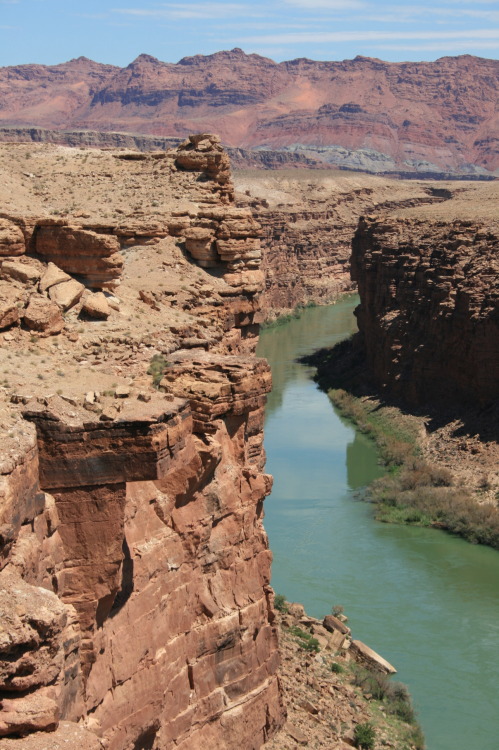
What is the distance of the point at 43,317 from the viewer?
12969mm

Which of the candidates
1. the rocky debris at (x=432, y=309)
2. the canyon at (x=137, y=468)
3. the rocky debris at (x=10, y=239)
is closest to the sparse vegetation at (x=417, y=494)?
the rocky debris at (x=432, y=309)

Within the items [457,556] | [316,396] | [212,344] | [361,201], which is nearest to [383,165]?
[361,201]

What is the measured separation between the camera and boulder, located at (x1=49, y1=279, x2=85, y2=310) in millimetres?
13586

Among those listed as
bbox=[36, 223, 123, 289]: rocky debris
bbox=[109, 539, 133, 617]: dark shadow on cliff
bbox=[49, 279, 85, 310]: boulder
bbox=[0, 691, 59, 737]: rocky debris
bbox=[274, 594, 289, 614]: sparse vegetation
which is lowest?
bbox=[274, 594, 289, 614]: sparse vegetation

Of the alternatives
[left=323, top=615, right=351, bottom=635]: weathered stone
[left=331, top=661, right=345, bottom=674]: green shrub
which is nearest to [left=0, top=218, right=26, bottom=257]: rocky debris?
[left=331, top=661, right=345, bottom=674]: green shrub

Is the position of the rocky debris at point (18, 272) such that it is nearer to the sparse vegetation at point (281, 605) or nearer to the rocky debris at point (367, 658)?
the sparse vegetation at point (281, 605)

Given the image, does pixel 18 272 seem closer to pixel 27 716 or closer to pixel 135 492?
pixel 135 492

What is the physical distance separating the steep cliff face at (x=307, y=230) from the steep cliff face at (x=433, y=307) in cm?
1657

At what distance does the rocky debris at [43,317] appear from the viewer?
1291 centimetres

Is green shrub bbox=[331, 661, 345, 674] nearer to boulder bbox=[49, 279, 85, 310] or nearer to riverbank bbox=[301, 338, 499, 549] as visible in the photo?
boulder bbox=[49, 279, 85, 310]

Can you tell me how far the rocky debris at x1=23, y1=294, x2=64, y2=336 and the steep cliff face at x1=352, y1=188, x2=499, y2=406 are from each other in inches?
1094

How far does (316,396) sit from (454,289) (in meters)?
8.96

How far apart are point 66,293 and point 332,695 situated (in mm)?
8087

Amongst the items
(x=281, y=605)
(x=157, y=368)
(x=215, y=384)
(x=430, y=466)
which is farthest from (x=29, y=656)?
(x=430, y=466)
